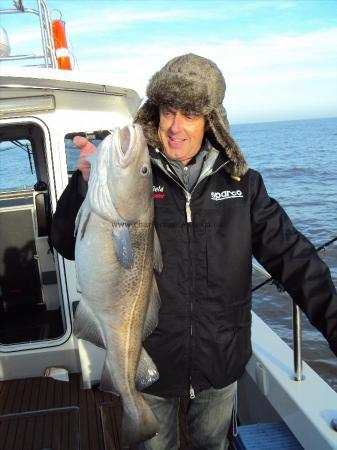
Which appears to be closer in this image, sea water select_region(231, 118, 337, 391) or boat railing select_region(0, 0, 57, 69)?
boat railing select_region(0, 0, 57, 69)

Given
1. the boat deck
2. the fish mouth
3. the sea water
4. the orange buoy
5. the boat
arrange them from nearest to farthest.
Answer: the fish mouth → the boat → the boat deck → the orange buoy → the sea water

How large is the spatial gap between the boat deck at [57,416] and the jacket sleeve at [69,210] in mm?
1996

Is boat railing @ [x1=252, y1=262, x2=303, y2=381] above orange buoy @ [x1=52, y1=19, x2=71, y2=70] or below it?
below

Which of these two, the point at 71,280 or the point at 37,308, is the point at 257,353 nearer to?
the point at 71,280

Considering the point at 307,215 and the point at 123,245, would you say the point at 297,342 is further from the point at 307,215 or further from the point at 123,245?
the point at 307,215

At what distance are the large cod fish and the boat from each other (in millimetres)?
1097

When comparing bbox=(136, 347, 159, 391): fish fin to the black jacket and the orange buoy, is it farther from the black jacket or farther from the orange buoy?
the orange buoy

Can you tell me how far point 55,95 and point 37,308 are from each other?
3324mm

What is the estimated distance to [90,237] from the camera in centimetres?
198

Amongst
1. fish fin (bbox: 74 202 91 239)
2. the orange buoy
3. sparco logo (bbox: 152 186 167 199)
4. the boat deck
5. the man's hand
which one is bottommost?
the boat deck

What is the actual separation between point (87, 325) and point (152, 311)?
33 centimetres

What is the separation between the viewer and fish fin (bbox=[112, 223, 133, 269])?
1.98m

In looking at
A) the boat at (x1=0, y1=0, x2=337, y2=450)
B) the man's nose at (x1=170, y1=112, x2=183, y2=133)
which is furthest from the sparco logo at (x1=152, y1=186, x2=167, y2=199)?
the boat at (x1=0, y1=0, x2=337, y2=450)

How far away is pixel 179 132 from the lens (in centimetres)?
218
